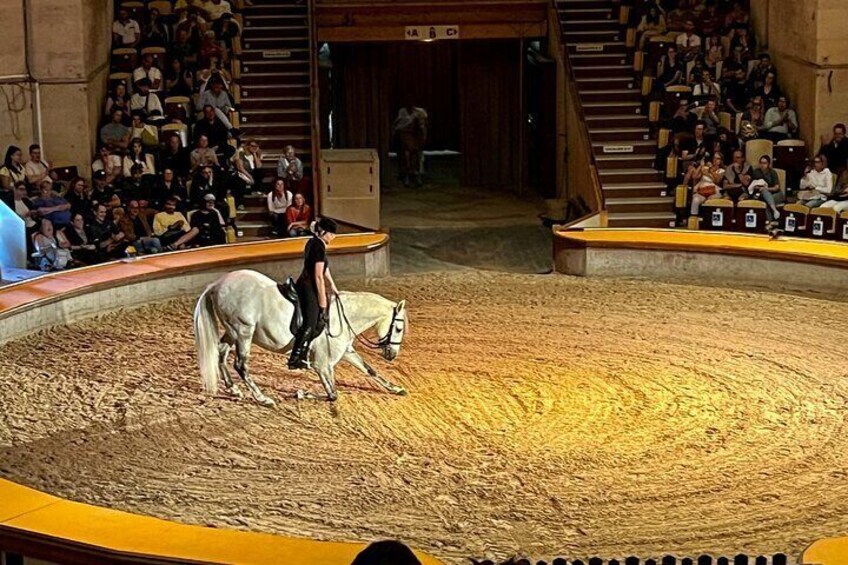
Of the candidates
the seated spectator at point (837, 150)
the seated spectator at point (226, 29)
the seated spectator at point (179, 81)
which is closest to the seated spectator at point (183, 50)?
the seated spectator at point (179, 81)

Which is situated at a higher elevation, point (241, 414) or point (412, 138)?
point (412, 138)

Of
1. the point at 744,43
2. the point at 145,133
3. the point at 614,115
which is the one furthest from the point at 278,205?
the point at 744,43

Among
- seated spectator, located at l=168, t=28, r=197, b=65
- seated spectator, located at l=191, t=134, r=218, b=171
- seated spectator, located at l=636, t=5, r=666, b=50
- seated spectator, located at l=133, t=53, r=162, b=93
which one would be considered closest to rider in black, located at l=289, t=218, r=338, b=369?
seated spectator, located at l=191, t=134, r=218, b=171

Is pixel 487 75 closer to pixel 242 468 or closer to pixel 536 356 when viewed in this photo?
pixel 536 356

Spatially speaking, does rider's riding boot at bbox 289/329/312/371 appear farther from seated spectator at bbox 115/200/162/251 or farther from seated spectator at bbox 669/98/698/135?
seated spectator at bbox 669/98/698/135

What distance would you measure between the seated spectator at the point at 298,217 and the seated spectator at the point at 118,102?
11.1ft

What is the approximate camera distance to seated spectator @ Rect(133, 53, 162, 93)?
2089 cm

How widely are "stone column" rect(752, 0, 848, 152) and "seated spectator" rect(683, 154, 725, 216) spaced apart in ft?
6.12

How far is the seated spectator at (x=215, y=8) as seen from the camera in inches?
894

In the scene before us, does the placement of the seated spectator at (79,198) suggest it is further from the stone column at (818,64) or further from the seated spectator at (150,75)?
the stone column at (818,64)

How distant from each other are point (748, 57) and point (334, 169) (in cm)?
676

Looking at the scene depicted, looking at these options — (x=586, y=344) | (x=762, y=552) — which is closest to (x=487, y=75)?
(x=586, y=344)

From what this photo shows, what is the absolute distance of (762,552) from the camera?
28.8ft

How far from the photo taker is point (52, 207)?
1753cm
